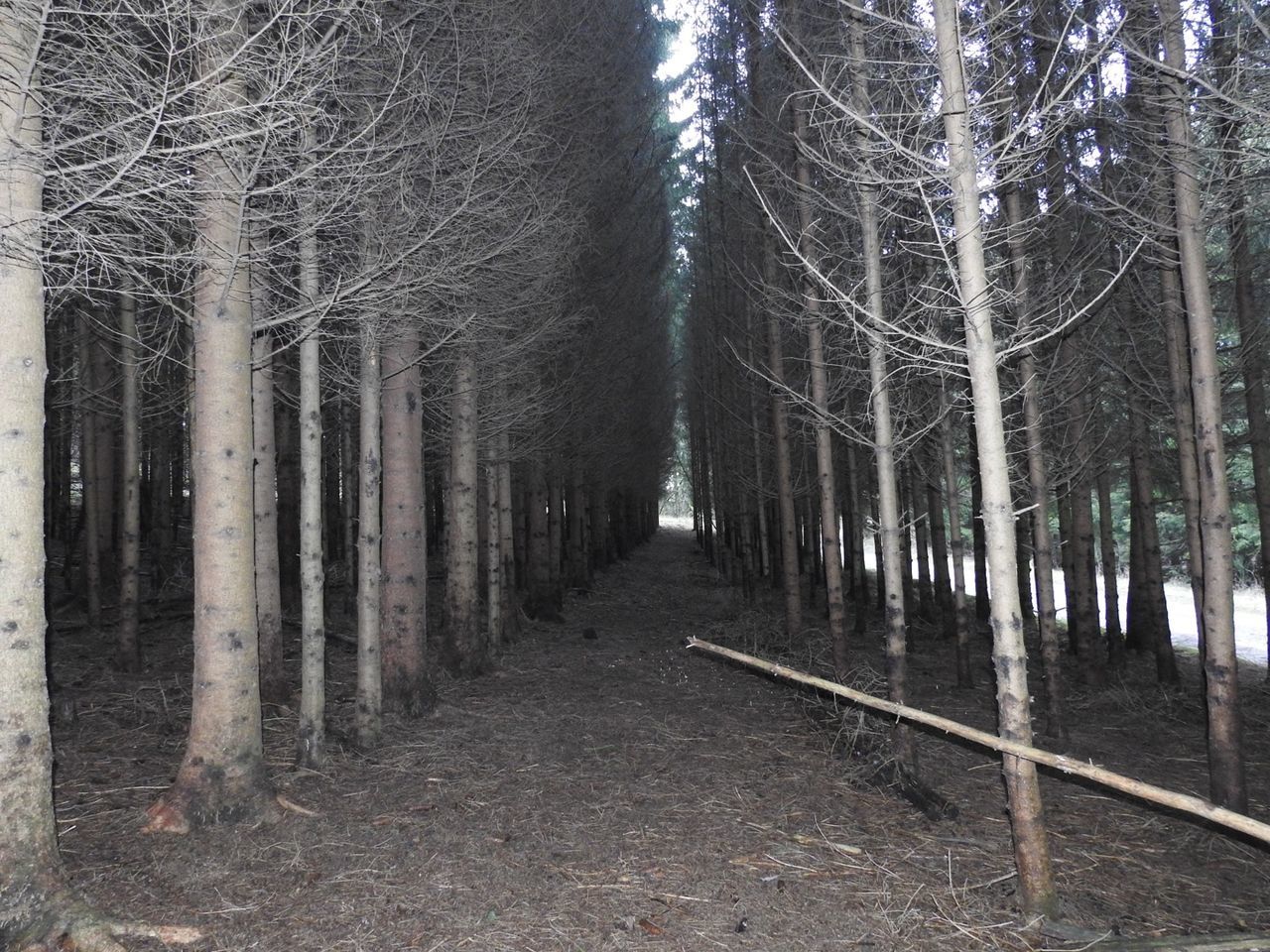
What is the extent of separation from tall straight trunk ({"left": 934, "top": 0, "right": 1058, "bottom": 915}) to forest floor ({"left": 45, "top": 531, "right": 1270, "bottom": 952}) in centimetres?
36

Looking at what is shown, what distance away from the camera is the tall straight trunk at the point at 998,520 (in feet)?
12.2

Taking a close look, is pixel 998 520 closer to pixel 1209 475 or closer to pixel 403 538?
pixel 1209 475

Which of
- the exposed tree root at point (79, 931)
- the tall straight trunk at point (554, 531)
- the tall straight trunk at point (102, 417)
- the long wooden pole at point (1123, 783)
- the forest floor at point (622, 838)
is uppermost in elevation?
the tall straight trunk at point (102, 417)

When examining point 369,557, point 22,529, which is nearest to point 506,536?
point 369,557

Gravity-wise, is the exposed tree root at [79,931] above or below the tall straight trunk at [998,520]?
below

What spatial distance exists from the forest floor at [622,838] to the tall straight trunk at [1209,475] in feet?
1.91

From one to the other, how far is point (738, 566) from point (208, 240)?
65.1ft

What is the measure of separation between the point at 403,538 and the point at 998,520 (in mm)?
5300

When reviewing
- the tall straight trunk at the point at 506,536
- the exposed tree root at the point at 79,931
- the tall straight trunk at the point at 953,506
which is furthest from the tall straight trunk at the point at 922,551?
the exposed tree root at the point at 79,931

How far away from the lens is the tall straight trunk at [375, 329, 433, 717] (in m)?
7.01

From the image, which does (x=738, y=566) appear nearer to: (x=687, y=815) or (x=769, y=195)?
(x=769, y=195)

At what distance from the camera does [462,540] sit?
8.92m

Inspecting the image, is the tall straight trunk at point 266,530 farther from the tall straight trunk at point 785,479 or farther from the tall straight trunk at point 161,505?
the tall straight trunk at point 161,505

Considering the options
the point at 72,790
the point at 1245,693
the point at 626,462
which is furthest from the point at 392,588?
the point at 626,462
